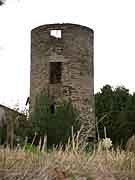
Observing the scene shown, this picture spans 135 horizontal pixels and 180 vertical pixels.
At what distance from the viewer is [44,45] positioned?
28.9 metres

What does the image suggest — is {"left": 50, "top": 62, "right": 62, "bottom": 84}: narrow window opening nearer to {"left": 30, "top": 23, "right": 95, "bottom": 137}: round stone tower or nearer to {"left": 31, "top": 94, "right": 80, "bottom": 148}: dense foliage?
{"left": 30, "top": 23, "right": 95, "bottom": 137}: round stone tower

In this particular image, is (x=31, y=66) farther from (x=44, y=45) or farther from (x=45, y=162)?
(x=45, y=162)

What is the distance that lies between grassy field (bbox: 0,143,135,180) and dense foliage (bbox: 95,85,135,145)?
97.5 feet

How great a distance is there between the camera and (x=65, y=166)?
4.32 m

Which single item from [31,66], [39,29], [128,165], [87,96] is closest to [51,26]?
[39,29]

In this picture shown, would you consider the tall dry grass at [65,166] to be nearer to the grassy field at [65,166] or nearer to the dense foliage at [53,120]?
the grassy field at [65,166]

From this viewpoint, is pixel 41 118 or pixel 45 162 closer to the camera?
pixel 45 162

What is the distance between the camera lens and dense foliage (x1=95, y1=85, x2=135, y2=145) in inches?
1471

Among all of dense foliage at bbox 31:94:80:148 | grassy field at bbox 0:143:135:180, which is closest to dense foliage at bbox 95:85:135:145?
dense foliage at bbox 31:94:80:148

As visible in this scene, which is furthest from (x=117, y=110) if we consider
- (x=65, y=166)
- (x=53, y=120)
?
(x=65, y=166)

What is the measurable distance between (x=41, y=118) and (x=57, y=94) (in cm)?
227

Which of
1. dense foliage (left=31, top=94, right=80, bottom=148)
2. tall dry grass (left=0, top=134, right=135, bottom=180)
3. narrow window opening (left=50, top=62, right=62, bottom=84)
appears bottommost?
tall dry grass (left=0, top=134, right=135, bottom=180)

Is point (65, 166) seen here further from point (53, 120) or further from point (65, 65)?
point (65, 65)

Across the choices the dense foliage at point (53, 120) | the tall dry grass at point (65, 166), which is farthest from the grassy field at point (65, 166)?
the dense foliage at point (53, 120)
